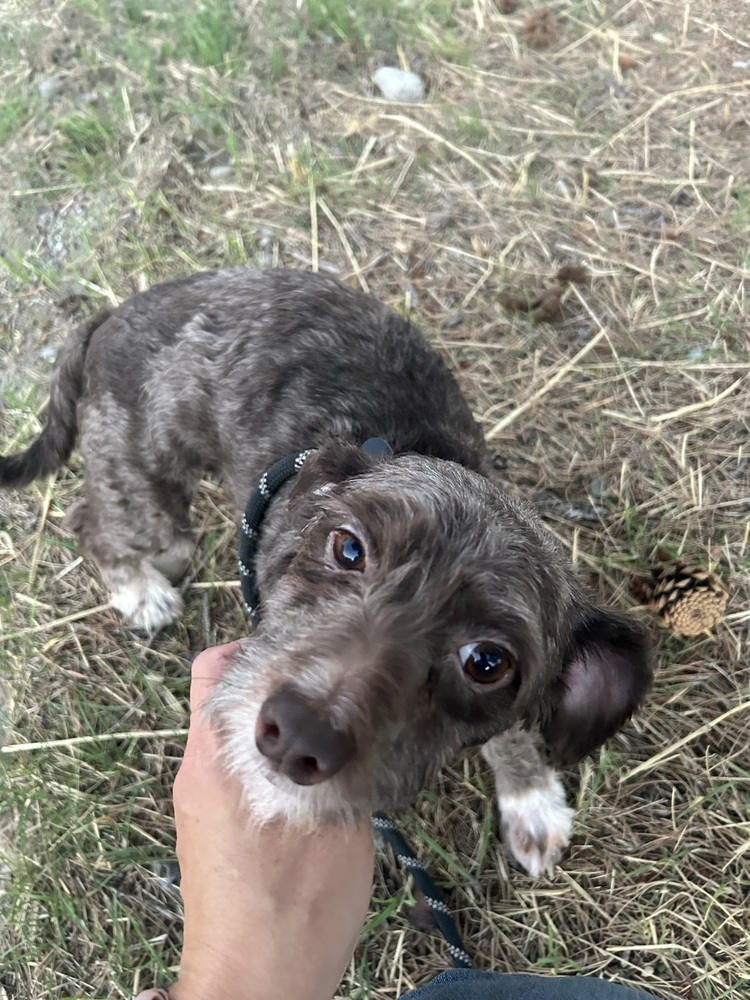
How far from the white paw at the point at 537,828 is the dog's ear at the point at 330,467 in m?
1.78

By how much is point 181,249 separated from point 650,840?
4.74 m

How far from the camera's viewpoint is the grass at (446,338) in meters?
3.41

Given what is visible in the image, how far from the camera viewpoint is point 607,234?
17.0 ft

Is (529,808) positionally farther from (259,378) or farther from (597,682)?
(259,378)

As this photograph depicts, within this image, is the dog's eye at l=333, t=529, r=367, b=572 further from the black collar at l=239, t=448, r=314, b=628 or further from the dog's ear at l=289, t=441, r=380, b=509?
the black collar at l=239, t=448, r=314, b=628

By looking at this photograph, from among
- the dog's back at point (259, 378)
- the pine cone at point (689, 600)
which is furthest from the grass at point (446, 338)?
the dog's back at point (259, 378)

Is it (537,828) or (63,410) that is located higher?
(63,410)

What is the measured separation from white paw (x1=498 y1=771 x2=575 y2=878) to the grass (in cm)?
10

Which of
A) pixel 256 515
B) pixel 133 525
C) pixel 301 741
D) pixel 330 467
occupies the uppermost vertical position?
pixel 301 741

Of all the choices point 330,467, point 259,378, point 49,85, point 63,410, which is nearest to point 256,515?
point 330,467

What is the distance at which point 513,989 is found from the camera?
109 inches

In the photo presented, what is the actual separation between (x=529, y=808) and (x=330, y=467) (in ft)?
6.20

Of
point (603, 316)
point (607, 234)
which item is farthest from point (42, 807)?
point (607, 234)

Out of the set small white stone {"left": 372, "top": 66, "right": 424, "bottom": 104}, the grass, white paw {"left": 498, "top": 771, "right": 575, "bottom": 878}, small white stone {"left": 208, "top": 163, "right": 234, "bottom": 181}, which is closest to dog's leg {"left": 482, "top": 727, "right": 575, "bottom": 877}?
white paw {"left": 498, "top": 771, "right": 575, "bottom": 878}
